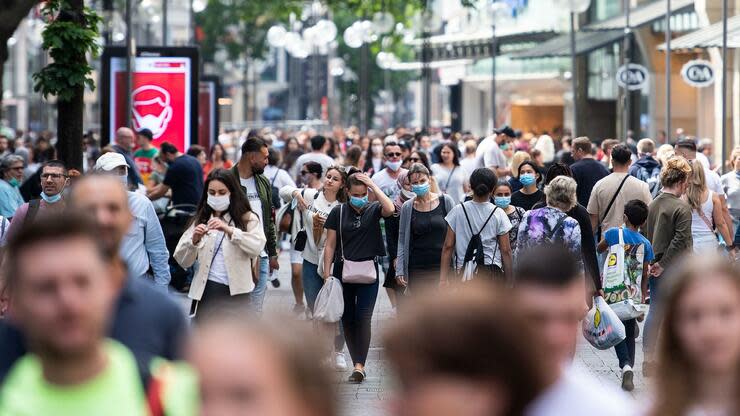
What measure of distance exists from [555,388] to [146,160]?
19.6m

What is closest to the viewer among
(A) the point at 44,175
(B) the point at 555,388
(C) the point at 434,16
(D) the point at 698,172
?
(B) the point at 555,388

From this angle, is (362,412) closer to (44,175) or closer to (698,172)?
(44,175)

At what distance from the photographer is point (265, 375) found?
2709 millimetres

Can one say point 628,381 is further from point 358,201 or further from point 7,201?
point 7,201

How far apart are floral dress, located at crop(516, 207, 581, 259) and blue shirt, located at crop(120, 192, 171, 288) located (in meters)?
2.69

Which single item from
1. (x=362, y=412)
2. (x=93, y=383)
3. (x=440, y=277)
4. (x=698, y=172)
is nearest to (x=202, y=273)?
(x=362, y=412)

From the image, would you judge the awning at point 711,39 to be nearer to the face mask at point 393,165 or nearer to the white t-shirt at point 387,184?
the face mask at point 393,165

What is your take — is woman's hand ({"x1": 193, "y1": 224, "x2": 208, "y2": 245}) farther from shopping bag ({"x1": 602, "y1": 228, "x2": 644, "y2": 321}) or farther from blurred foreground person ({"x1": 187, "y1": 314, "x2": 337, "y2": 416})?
blurred foreground person ({"x1": 187, "y1": 314, "x2": 337, "y2": 416})

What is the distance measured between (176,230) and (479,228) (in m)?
6.77

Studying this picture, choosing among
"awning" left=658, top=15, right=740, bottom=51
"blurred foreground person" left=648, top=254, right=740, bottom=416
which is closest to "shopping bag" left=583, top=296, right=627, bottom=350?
"blurred foreground person" left=648, top=254, right=740, bottom=416

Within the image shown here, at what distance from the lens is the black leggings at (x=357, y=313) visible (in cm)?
1230

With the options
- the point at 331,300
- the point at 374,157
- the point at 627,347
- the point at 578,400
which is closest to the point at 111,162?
the point at 331,300

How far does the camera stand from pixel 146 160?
22391mm

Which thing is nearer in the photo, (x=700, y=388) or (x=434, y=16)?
(x=700, y=388)
